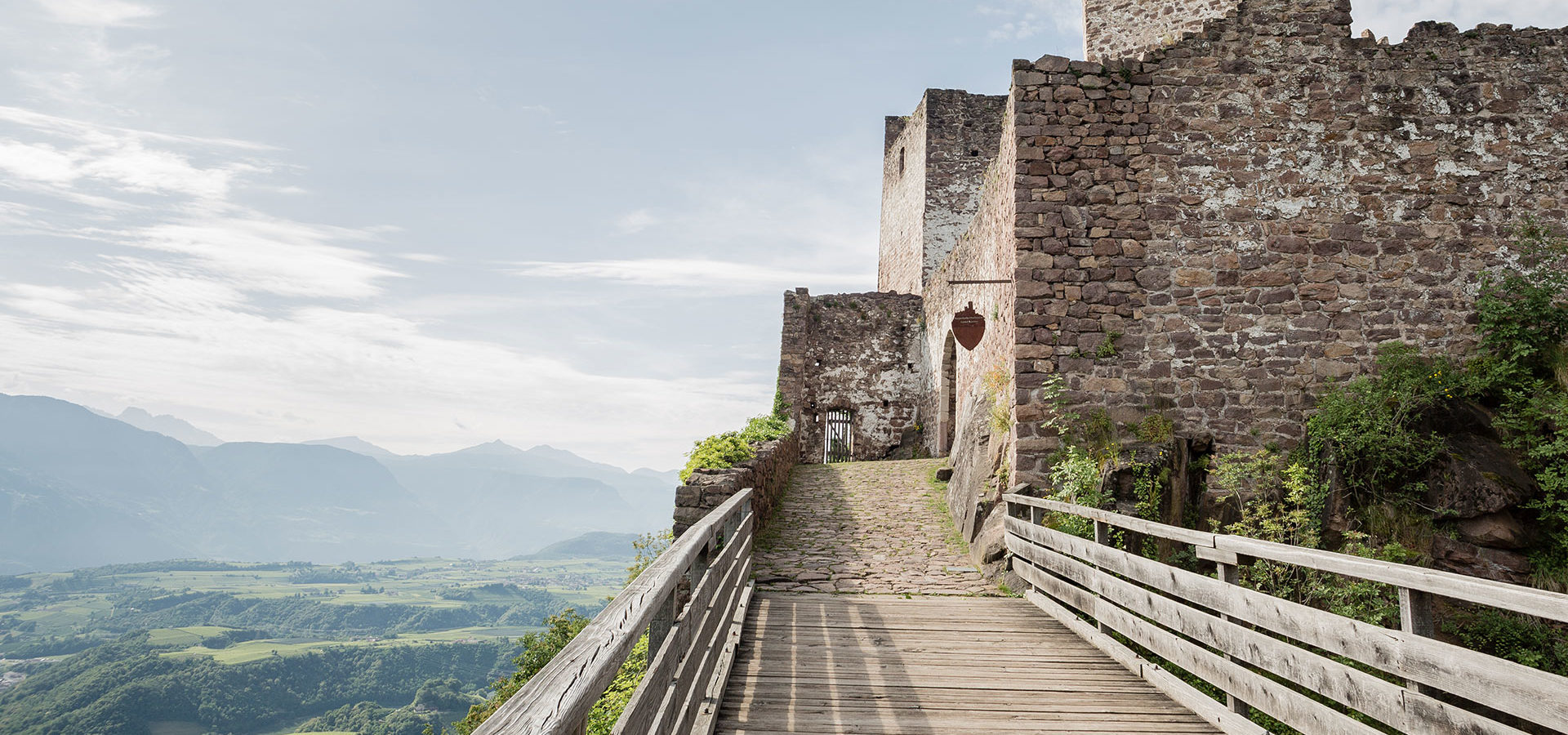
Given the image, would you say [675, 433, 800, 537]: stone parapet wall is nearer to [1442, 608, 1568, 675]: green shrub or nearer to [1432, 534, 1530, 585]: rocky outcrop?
[1442, 608, 1568, 675]: green shrub

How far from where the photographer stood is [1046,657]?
5.20 m

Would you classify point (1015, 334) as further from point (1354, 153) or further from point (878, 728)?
point (878, 728)

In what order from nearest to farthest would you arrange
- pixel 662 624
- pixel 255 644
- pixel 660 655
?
pixel 660 655 < pixel 662 624 < pixel 255 644

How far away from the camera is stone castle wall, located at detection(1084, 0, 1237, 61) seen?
42.7 feet

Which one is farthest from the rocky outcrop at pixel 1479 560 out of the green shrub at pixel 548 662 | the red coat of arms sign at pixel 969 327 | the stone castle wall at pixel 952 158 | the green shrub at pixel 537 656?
the stone castle wall at pixel 952 158

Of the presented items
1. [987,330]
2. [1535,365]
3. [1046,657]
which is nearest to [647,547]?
[1046,657]

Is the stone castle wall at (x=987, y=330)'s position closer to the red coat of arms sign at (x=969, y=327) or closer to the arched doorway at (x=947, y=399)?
the red coat of arms sign at (x=969, y=327)

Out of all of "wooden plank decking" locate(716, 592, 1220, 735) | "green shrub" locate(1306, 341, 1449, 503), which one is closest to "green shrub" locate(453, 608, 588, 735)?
"wooden plank decking" locate(716, 592, 1220, 735)

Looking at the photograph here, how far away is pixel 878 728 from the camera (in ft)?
12.8

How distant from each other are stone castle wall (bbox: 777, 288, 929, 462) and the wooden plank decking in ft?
49.2

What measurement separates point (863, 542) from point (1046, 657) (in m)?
4.64

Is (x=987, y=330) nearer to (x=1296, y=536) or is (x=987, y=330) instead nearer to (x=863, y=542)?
(x=863, y=542)

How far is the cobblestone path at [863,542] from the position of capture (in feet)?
25.7

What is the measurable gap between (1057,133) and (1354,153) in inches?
130
